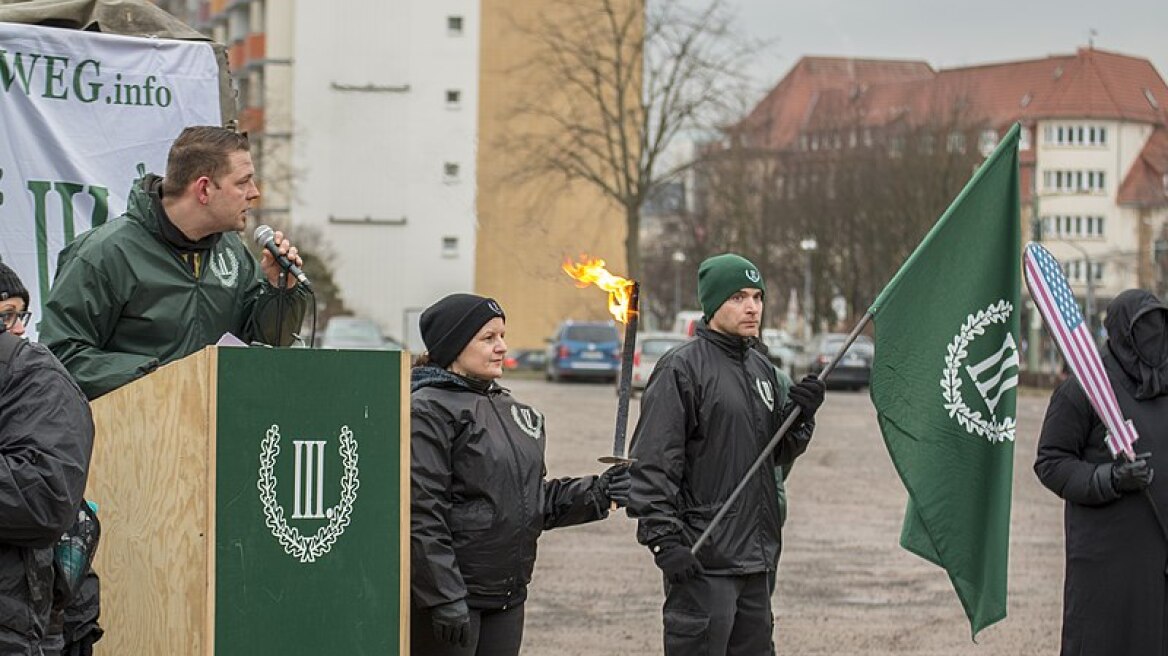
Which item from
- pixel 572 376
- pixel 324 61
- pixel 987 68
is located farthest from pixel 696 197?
pixel 987 68

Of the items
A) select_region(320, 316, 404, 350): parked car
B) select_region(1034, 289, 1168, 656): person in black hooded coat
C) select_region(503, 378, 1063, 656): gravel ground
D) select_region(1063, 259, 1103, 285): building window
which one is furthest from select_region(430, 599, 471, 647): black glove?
select_region(1063, 259, 1103, 285): building window

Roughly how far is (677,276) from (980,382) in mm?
81785

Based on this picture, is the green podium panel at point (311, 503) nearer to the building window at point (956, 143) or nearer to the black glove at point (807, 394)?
the black glove at point (807, 394)

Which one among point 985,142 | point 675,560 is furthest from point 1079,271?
point 675,560

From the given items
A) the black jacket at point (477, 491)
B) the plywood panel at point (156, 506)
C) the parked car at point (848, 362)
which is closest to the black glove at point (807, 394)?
the black jacket at point (477, 491)

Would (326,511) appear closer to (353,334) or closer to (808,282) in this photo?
(353,334)

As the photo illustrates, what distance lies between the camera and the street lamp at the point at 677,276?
265ft

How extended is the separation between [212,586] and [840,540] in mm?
10405

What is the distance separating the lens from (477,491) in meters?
5.80

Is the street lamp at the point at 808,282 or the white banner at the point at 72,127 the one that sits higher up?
the white banner at the point at 72,127

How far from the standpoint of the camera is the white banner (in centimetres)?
734

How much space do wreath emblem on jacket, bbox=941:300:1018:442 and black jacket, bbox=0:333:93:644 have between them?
3.47m

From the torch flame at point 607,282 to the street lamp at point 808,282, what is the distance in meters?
60.8

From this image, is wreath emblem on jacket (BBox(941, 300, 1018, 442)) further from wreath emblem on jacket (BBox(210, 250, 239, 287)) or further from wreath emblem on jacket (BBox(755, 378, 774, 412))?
wreath emblem on jacket (BBox(210, 250, 239, 287))
